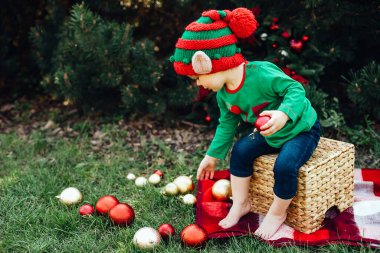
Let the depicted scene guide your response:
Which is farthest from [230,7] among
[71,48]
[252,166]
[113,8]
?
[252,166]

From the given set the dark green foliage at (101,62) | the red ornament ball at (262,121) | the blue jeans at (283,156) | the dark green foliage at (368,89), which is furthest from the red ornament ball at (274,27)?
the red ornament ball at (262,121)

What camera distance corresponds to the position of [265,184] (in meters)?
2.75

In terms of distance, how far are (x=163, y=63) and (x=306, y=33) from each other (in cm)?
120

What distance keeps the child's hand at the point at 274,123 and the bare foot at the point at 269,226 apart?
1.75 feet

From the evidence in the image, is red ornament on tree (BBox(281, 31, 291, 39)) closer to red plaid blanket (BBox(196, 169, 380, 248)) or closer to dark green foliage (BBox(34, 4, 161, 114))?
dark green foliage (BBox(34, 4, 161, 114))

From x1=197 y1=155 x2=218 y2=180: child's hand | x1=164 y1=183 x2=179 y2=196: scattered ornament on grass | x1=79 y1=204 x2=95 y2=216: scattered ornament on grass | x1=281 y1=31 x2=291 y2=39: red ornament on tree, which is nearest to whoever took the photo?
x1=79 y1=204 x2=95 y2=216: scattered ornament on grass

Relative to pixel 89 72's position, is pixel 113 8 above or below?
above

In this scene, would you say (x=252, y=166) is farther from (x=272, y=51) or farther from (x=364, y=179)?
(x=272, y=51)

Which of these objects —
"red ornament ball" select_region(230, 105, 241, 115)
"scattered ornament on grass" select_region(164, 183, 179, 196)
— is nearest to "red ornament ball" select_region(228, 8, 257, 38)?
"red ornament ball" select_region(230, 105, 241, 115)

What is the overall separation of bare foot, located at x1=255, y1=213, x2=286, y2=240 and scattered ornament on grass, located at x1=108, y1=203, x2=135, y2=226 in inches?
27.6

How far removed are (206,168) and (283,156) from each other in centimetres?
60

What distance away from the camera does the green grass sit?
8.43 feet

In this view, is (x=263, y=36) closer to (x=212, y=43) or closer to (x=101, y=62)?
(x=101, y=62)

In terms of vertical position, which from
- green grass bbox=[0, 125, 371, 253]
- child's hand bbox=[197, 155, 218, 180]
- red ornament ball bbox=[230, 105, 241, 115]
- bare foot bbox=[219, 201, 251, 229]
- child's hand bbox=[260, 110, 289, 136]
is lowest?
green grass bbox=[0, 125, 371, 253]
